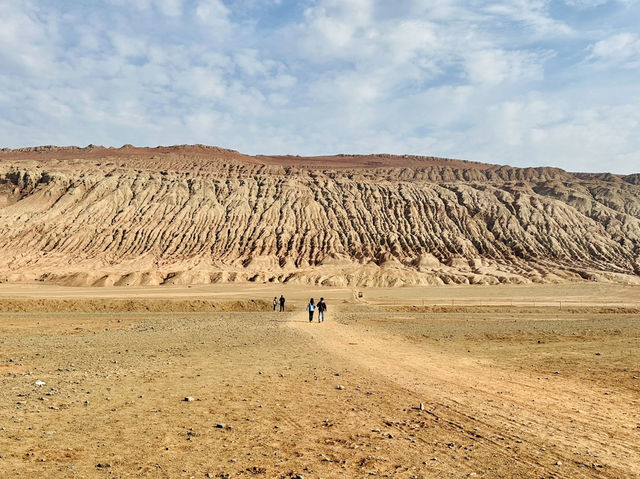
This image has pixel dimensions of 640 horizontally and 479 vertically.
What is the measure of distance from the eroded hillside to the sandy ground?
55.0 metres

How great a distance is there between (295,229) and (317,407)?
90007 millimetres

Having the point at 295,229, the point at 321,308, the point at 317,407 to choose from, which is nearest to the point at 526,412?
the point at 317,407

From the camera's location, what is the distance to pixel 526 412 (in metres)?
9.35

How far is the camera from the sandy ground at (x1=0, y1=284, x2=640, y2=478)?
6688 millimetres

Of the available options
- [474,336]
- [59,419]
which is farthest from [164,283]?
[59,419]

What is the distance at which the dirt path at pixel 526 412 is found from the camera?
6.91m

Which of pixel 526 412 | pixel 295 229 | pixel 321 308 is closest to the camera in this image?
pixel 526 412

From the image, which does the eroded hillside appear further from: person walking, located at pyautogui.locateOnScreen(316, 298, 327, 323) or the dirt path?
the dirt path

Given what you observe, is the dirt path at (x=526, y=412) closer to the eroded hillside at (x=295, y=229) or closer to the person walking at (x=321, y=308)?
the person walking at (x=321, y=308)

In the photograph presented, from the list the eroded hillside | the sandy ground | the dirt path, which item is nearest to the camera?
the sandy ground

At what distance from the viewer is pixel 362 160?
561 ft

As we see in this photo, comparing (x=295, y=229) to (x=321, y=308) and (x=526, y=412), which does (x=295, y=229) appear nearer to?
(x=321, y=308)

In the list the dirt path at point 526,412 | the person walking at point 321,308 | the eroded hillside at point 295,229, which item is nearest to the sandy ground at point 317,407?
the dirt path at point 526,412

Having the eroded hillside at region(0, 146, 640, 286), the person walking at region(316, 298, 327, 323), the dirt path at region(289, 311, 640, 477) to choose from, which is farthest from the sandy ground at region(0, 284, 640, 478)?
the eroded hillside at region(0, 146, 640, 286)
